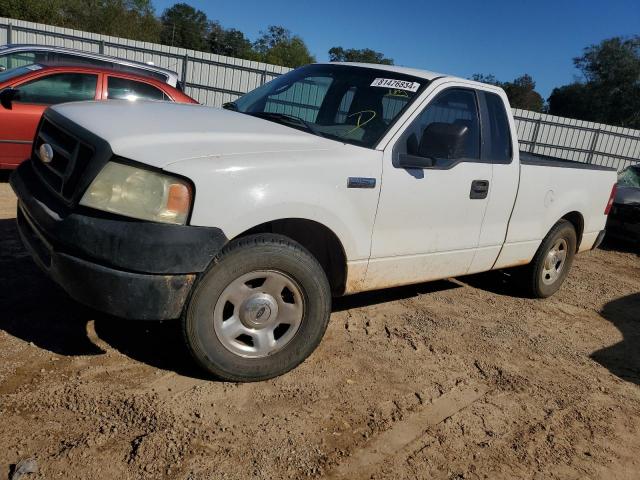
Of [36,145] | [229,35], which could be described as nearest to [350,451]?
[36,145]

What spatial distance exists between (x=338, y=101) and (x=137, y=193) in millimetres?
1911

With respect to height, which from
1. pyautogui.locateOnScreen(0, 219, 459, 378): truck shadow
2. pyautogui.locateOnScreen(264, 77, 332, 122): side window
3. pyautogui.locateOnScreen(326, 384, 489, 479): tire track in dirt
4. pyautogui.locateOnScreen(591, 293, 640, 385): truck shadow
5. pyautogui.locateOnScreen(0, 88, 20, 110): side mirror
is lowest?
pyautogui.locateOnScreen(591, 293, 640, 385): truck shadow

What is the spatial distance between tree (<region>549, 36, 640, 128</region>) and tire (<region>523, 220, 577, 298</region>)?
43.1 meters

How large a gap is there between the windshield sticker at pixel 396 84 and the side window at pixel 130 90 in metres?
4.78

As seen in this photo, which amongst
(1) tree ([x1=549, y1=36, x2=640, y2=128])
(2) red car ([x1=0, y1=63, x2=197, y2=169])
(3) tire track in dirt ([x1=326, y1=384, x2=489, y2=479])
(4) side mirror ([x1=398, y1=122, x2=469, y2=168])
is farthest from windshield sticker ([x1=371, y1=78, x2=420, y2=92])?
(1) tree ([x1=549, y1=36, x2=640, y2=128])

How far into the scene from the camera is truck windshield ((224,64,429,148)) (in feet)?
11.6

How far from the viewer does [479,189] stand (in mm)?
3967

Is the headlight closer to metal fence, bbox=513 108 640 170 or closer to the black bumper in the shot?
the black bumper

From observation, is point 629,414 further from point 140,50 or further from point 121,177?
point 140,50

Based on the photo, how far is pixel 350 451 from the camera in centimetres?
260

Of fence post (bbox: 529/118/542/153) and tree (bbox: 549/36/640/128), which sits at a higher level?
tree (bbox: 549/36/640/128)

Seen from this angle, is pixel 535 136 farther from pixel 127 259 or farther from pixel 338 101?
pixel 127 259

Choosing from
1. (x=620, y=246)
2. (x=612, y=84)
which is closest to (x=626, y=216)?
(x=620, y=246)

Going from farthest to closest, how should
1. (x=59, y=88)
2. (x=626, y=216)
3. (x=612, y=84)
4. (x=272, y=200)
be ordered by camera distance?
(x=612, y=84), (x=626, y=216), (x=59, y=88), (x=272, y=200)
